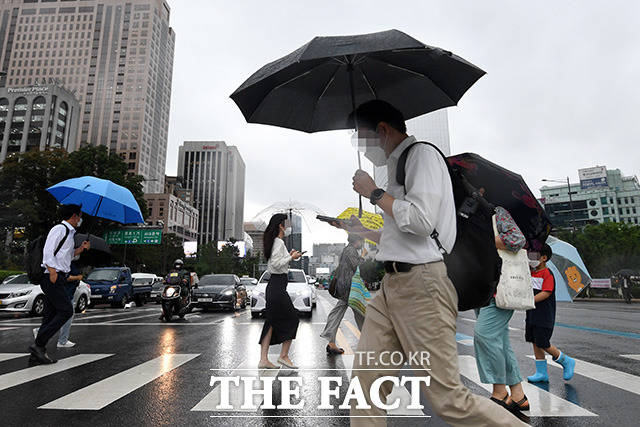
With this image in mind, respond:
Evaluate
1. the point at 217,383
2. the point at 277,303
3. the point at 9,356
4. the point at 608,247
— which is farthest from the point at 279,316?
the point at 608,247

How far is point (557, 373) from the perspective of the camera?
14.6 ft

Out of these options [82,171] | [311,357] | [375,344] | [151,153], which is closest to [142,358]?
[311,357]

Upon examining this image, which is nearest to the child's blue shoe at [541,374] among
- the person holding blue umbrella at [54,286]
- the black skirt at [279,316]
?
the black skirt at [279,316]

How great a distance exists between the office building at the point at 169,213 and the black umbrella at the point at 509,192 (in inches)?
3931

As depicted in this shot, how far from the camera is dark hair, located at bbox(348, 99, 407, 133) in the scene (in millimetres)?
2006

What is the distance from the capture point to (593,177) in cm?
8575

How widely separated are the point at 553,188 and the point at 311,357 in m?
134

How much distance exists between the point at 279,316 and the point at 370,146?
314cm

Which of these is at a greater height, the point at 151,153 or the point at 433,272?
the point at 151,153

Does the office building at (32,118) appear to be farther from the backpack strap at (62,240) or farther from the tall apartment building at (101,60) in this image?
the backpack strap at (62,240)

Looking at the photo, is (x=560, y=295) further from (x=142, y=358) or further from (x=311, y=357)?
(x=142, y=358)

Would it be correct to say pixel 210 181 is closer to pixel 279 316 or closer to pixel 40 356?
pixel 40 356

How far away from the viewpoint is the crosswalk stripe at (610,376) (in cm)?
383

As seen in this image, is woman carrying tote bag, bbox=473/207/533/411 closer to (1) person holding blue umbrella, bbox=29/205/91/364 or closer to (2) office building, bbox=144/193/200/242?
(1) person holding blue umbrella, bbox=29/205/91/364
